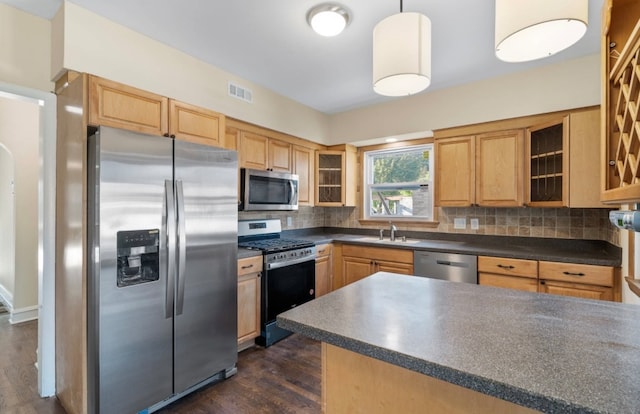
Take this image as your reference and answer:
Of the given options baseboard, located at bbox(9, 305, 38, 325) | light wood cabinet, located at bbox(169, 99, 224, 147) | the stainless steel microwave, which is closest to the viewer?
light wood cabinet, located at bbox(169, 99, 224, 147)

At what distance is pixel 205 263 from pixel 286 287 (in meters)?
1.09

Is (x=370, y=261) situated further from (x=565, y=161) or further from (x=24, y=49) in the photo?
(x=24, y=49)

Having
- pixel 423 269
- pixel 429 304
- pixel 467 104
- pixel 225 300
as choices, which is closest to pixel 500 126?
pixel 467 104

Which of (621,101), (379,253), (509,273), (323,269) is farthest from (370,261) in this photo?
(621,101)

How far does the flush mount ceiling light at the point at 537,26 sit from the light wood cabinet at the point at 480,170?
1.95 m

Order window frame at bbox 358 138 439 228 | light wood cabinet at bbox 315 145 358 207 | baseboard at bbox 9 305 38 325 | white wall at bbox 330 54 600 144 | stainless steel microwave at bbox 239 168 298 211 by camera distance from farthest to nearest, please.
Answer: light wood cabinet at bbox 315 145 358 207
window frame at bbox 358 138 439 228
baseboard at bbox 9 305 38 325
stainless steel microwave at bbox 239 168 298 211
white wall at bbox 330 54 600 144

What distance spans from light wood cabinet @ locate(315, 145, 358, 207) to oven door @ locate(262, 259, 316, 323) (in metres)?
1.04

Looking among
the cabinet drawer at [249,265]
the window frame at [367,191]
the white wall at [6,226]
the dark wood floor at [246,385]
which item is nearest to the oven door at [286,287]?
the cabinet drawer at [249,265]

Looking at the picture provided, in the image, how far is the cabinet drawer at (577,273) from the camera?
2.28 metres

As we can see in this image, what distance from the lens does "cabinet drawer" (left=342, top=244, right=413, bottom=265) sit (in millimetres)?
3256

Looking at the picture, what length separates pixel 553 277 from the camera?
2.47 metres

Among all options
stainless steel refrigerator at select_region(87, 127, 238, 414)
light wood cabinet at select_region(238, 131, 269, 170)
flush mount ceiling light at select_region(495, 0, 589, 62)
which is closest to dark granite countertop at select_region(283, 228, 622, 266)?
light wood cabinet at select_region(238, 131, 269, 170)

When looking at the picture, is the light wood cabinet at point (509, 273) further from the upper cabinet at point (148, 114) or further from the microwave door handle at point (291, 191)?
the upper cabinet at point (148, 114)

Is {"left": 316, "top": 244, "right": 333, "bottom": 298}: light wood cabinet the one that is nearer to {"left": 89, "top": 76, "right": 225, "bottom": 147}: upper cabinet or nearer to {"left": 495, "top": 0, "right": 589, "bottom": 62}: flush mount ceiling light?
{"left": 89, "top": 76, "right": 225, "bottom": 147}: upper cabinet
